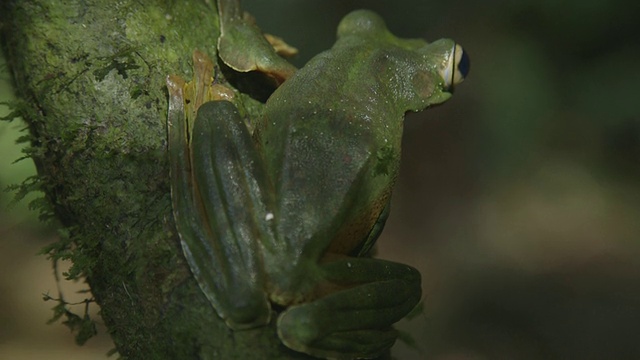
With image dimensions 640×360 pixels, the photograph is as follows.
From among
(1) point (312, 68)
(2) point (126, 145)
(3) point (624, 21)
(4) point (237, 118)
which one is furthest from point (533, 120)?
(2) point (126, 145)

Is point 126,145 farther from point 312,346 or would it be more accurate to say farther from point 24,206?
point 24,206

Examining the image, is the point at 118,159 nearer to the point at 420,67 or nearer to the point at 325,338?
the point at 325,338

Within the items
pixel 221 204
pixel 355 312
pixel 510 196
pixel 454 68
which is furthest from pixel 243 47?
pixel 510 196

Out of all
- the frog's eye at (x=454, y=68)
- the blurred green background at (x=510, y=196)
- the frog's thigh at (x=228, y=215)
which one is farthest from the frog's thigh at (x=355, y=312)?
the blurred green background at (x=510, y=196)

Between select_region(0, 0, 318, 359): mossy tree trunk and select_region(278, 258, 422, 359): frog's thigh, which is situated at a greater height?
select_region(0, 0, 318, 359): mossy tree trunk

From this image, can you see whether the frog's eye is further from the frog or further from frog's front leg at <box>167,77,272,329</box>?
frog's front leg at <box>167,77,272,329</box>

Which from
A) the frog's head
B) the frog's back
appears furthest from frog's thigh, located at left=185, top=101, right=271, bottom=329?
the frog's head
